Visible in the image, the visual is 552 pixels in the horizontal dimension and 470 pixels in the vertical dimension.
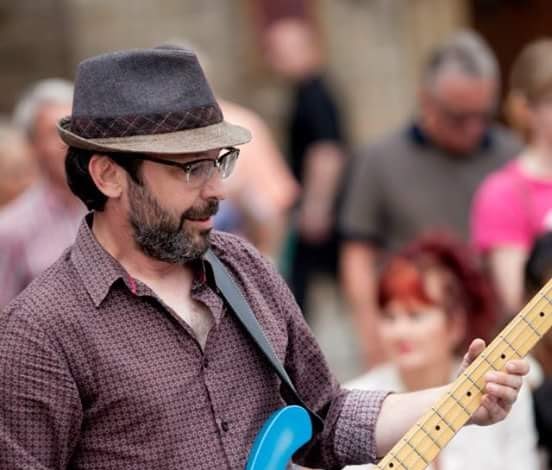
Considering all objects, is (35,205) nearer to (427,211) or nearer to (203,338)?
(427,211)

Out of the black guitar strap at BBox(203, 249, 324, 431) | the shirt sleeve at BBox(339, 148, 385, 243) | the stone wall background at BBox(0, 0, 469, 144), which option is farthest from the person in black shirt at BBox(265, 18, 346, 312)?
the black guitar strap at BBox(203, 249, 324, 431)

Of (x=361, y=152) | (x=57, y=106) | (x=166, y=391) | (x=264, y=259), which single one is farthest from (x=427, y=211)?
(x=166, y=391)

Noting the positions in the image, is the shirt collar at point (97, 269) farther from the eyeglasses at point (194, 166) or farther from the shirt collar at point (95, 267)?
the eyeglasses at point (194, 166)

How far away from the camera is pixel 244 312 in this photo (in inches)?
155

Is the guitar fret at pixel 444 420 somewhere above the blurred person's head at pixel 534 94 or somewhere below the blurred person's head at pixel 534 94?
above

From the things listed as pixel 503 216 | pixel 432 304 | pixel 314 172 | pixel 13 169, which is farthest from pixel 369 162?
pixel 314 172

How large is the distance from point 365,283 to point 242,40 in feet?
10.8

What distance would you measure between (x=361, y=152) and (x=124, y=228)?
3.75m

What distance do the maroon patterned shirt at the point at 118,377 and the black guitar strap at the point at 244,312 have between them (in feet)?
0.09

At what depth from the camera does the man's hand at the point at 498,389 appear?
375 cm

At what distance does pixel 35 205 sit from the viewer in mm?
6930

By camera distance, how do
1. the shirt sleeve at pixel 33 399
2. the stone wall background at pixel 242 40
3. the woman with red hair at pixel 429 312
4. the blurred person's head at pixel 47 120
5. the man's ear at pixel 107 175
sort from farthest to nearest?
the stone wall background at pixel 242 40
the blurred person's head at pixel 47 120
the woman with red hair at pixel 429 312
the man's ear at pixel 107 175
the shirt sleeve at pixel 33 399

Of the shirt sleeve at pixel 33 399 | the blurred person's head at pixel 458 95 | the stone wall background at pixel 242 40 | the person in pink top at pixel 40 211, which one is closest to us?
the shirt sleeve at pixel 33 399

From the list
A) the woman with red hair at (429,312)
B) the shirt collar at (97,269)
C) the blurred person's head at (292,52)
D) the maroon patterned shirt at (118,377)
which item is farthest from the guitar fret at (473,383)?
the blurred person's head at (292,52)
